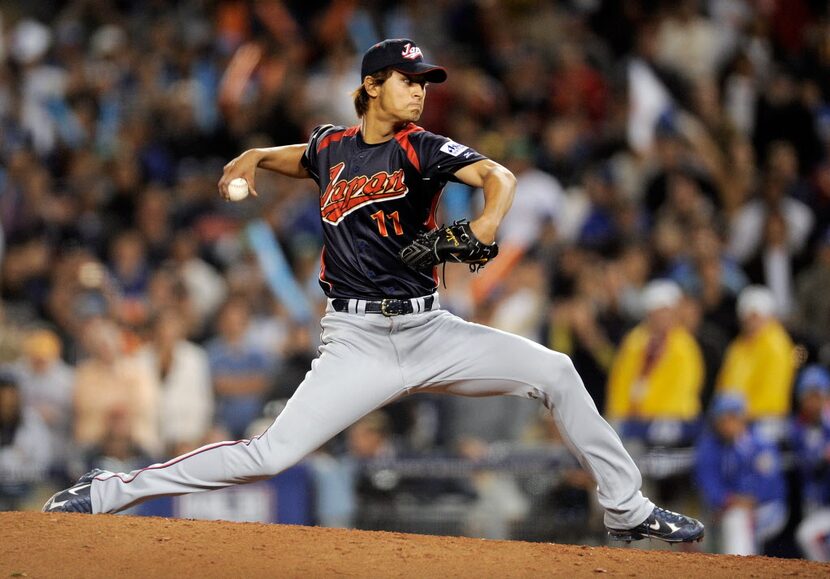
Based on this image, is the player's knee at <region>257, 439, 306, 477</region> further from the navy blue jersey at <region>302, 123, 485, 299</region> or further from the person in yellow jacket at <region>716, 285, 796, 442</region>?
the person in yellow jacket at <region>716, 285, 796, 442</region>

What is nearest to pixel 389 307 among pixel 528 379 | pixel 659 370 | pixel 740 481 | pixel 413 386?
pixel 413 386

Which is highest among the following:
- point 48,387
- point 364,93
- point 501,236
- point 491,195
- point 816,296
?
point 501,236

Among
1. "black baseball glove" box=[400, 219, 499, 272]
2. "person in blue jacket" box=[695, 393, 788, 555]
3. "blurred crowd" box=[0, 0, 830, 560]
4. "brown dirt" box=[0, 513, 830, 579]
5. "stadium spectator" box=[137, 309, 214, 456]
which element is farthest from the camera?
"stadium spectator" box=[137, 309, 214, 456]

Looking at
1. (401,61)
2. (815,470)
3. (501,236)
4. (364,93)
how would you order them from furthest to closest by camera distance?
(501,236), (815,470), (364,93), (401,61)

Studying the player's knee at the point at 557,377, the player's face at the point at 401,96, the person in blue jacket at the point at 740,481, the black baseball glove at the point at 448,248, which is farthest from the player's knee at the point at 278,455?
the person in blue jacket at the point at 740,481

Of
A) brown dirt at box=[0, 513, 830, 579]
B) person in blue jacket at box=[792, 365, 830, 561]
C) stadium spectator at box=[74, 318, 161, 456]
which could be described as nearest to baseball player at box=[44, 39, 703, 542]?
brown dirt at box=[0, 513, 830, 579]

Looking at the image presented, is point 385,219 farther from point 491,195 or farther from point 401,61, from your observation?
point 401,61

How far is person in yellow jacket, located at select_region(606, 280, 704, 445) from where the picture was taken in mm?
7617

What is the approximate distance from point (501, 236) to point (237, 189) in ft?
16.8

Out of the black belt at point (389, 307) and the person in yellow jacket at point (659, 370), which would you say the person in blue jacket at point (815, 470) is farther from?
the black belt at point (389, 307)

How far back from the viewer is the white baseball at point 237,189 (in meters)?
4.65

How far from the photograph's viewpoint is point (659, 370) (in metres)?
7.62

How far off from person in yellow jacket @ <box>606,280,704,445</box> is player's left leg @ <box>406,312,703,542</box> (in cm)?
294

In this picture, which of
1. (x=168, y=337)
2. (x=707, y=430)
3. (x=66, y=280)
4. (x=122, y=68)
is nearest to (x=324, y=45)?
(x=122, y=68)
